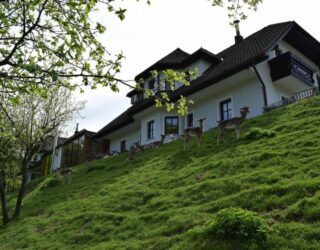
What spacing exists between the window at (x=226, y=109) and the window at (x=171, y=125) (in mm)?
4424

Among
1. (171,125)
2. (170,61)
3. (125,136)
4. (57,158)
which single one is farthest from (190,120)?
(57,158)

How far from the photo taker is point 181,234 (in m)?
8.88

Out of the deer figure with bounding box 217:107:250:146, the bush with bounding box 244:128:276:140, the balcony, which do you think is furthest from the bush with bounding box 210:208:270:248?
the balcony

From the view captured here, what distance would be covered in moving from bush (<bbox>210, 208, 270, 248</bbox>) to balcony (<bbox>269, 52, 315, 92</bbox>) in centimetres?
1707

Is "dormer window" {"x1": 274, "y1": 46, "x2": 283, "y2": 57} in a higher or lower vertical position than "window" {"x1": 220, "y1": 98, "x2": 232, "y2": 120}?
higher

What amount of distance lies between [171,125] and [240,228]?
21641 millimetres

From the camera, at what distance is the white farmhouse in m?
23.4

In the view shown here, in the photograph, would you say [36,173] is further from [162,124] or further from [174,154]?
[174,154]

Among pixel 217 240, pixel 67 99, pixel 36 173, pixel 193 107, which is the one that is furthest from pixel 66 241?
pixel 36 173

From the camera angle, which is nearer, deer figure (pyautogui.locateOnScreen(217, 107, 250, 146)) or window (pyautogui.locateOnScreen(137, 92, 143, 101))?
deer figure (pyautogui.locateOnScreen(217, 107, 250, 146))

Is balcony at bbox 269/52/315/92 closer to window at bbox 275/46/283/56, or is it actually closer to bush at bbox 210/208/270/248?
window at bbox 275/46/283/56

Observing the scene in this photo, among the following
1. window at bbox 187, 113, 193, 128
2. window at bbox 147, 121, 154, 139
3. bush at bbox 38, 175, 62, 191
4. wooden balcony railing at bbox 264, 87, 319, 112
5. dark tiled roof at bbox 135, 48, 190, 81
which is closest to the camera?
wooden balcony railing at bbox 264, 87, 319, 112

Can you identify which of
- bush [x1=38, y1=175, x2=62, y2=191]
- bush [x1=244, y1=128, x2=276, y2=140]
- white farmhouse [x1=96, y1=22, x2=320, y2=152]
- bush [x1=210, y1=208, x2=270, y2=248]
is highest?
white farmhouse [x1=96, y1=22, x2=320, y2=152]

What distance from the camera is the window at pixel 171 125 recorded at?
28953 mm
